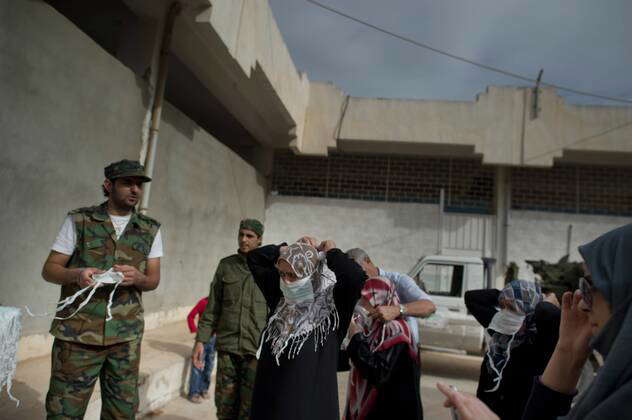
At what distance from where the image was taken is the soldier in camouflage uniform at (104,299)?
2.19 meters

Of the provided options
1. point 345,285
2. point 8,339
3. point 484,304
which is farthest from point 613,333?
point 8,339

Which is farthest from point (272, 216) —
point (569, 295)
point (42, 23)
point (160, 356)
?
point (569, 295)

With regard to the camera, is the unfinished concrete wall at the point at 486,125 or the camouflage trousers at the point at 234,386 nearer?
the camouflage trousers at the point at 234,386

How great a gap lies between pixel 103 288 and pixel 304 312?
3.80 ft

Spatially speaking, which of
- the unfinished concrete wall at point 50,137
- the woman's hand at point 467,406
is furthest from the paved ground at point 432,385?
the woman's hand at point 467,406

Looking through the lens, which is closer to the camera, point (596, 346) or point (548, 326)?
point (596, 346)

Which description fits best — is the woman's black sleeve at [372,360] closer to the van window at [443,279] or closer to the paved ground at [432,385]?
the paved ground at [432,385]

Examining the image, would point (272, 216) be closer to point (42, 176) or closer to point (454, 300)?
point (454, 300)

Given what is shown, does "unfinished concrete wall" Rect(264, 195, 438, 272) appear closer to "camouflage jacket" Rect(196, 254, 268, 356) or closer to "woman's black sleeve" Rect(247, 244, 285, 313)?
"camouflage jacket" Rect(196, 254, 268, 356)

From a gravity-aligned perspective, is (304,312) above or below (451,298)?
above

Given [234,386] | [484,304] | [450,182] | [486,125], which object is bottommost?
[234,386]

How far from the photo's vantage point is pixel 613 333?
36.8 inches

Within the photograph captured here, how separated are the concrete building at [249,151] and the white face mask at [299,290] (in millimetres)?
3161

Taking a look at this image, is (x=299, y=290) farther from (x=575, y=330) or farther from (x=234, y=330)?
(x=234, y=330)
